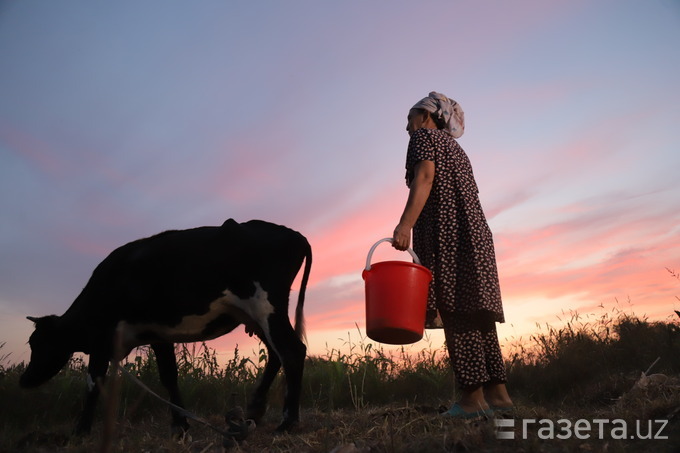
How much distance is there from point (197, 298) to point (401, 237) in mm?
1783

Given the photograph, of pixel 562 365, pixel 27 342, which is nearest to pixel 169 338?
pixel 27 342

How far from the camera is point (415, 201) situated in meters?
3.98

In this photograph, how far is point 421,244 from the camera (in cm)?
425

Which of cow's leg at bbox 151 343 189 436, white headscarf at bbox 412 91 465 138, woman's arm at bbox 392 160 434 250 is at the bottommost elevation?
cow's leg at bbox 151 343 189 436

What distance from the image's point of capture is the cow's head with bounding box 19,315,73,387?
5.20m

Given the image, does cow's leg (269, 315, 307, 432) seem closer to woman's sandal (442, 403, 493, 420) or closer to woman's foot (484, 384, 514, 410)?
woman's sandal (442, 403, 493, 420)

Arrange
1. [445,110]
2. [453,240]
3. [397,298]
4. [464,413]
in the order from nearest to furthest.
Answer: [397,298]
[464,413]
[453,240]
[445,110]

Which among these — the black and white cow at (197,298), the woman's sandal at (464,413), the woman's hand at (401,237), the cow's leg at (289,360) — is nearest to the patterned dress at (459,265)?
the woman's sandal at (464,413)

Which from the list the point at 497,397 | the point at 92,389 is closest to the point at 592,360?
the point at 497,397

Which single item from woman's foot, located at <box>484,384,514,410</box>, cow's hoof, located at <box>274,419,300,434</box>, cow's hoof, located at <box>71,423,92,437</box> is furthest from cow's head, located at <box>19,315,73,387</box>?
woman's foot, located at <box>484,384,514,410</box>

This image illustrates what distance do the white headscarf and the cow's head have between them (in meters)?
3.90

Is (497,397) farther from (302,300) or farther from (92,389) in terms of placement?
(92,389)

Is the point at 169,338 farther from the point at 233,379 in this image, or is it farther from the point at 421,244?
the point at 421,244

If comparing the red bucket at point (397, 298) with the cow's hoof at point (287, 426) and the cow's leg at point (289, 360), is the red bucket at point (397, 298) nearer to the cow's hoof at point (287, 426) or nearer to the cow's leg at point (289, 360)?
the cow's leg at point (289, 360)
